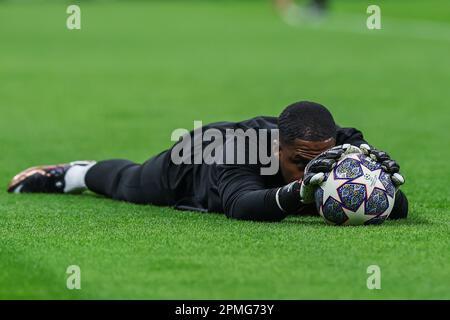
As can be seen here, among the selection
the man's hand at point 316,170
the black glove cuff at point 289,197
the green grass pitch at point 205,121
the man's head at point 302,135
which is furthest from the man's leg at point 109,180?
the man's hand at point 316,170

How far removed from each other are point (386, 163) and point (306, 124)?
52cm

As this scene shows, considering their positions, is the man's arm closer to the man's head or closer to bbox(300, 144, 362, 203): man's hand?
bbox(300, 144, 362, 203): man's hand

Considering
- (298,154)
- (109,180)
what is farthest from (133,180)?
(298,154)

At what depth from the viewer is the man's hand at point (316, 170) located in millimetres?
6821

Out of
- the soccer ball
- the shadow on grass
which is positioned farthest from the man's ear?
the soccer ball

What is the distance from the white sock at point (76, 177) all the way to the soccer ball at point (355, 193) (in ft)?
8.71

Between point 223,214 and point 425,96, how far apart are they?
9678 millimetres

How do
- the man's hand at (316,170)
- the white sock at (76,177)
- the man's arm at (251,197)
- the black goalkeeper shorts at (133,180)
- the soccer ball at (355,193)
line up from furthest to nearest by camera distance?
the white sock at (76,177) < the black goalkeeper shorts at (133,180) < the man's arm at (251,197) < the soccer ball at (355,193) < the man's hand at (316,170)

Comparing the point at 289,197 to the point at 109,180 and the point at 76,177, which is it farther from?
the point at 76,177

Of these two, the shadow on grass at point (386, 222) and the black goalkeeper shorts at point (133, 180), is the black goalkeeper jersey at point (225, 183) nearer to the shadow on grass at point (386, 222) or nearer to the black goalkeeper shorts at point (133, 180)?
the black goalkeeper shorts at point (133, 180)

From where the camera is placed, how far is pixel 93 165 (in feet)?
30.2

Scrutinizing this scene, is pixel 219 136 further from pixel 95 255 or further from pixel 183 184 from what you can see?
pixel 95 255

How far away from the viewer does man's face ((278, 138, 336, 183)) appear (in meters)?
7.18

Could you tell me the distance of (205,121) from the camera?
14617mm
